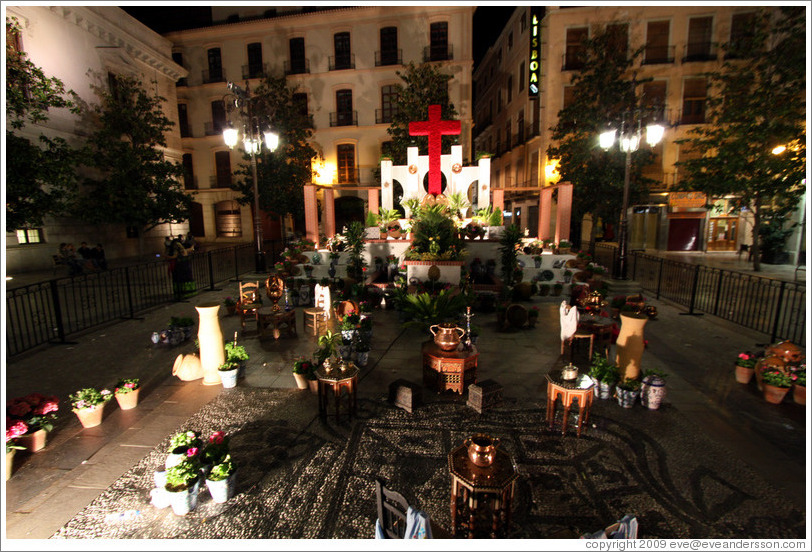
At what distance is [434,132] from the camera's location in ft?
55.1

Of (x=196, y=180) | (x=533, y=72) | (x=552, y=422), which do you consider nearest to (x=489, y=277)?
(x=552, y=422)

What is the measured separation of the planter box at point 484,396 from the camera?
528cm

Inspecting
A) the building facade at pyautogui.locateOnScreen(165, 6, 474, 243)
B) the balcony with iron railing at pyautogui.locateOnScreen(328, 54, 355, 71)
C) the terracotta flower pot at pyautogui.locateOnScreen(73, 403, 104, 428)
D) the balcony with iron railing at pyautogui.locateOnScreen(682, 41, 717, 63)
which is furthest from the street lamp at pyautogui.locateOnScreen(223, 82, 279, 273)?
the balcony with iron railing at pyautogui.locateOnScreen(682, 41, 717, 63)

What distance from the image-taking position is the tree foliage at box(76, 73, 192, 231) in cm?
1823

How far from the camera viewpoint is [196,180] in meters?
30.9

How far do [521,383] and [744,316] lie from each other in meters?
7.84

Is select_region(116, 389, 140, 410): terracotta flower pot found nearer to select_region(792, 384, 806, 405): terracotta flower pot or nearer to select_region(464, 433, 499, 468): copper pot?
select_region(464, 433, 499, 468): copper pot

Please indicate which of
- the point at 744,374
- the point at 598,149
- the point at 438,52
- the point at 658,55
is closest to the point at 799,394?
the point at 744,374

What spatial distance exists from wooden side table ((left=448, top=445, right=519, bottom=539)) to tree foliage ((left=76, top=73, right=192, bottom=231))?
816 inches

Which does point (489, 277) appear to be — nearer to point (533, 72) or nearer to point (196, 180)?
point (533, 72)

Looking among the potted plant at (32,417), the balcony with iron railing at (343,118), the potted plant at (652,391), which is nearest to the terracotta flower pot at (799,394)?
the potted plant at (652,391)

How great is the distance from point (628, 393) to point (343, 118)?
1120 inches

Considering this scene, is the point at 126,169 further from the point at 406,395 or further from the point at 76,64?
the point at 406,395

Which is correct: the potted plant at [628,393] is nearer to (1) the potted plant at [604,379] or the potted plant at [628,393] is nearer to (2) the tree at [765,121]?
(1) the potted plant at [604,379]
